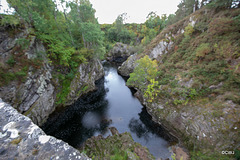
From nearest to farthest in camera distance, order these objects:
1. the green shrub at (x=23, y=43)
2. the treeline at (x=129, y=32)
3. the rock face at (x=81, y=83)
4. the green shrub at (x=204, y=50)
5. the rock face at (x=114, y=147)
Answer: the rock face at (x=114, y=147) < the green shrub at (x=23, y=43) < the green shrub at (x=204, y=50) < the rock face at (x=81, y=83) < the treeline at (x=129, y=32)

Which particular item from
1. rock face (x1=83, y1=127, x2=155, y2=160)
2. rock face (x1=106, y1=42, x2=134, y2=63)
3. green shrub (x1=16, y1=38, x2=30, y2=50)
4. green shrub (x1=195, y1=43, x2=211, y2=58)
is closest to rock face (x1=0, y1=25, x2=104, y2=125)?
green shrub (x1=16, y1=38, x2=30, y2=50)

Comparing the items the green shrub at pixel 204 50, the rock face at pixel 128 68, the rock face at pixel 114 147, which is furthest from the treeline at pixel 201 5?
the rock face at pixel 114 147

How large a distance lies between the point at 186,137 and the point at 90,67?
21.2 metres

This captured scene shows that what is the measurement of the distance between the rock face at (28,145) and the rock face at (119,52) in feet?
153

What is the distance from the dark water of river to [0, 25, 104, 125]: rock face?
8.01 feet

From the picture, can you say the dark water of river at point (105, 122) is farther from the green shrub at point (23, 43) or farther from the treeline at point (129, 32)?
the treeline at point (129, 32)

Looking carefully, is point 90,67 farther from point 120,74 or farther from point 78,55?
point 120,74

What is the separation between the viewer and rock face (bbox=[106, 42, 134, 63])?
48.2 metres

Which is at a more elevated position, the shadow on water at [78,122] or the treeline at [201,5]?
the treeline at [201,5]

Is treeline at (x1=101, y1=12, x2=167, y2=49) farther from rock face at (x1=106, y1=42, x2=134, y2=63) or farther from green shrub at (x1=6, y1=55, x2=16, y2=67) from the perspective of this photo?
green shrub at (x1=6, y1=55, x2=16, y2=67)

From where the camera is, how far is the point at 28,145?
90.4 inches

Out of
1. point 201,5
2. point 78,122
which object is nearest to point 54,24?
point 78,122

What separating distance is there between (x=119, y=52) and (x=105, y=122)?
40.4m

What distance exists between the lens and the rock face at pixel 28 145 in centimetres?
217
